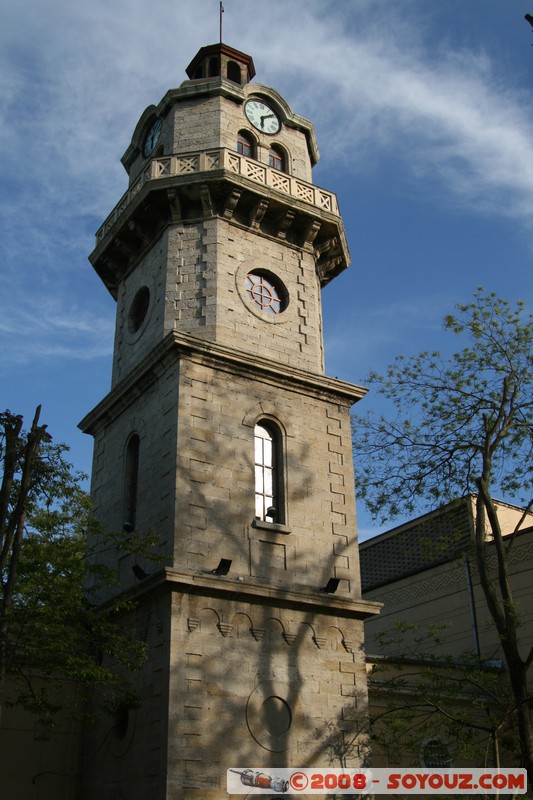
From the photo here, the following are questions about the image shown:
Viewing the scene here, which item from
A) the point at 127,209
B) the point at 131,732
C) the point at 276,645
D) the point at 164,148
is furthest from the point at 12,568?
the point at 164,148

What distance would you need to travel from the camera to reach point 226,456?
18875 millimetres

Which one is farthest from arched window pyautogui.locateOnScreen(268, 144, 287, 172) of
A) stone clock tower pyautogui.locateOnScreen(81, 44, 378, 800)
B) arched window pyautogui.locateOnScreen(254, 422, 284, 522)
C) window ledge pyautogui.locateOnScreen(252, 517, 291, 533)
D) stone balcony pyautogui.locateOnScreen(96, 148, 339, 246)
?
window ledge pyautogui.locateOnScreen(252, 517, 291, 533)

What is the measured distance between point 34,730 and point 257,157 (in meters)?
16.1

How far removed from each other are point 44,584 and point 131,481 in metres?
5.32

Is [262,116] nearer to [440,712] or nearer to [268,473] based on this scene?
[268,473]

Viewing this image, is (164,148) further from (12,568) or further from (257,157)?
(12,568)

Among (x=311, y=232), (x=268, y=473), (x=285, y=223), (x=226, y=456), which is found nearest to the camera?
(x=226, y=456)

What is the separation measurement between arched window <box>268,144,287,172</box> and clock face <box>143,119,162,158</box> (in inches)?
136

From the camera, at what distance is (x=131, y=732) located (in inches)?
661

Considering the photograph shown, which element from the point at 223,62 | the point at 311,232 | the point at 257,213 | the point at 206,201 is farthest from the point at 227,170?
the point at 223,62

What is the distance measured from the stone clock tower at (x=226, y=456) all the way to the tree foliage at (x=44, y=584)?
1211mm

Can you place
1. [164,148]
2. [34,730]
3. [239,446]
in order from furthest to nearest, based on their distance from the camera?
[164,148] → [239,446] → [34,730]

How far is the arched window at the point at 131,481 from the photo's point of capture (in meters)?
20.0

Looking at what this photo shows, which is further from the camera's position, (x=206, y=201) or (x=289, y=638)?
(x=206, y=201)
